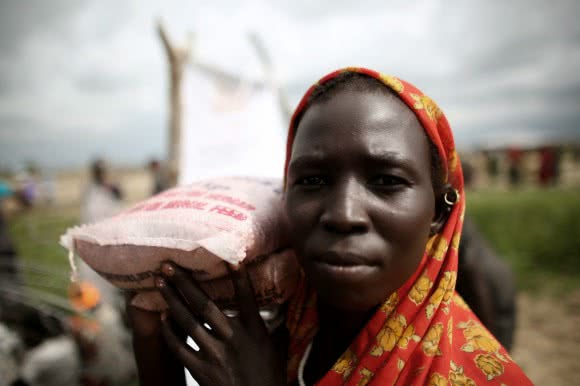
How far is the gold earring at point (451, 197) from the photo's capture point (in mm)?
987

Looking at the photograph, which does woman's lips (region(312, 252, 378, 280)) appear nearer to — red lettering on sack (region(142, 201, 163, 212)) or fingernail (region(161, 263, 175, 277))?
fingernail (region(161, 263, 175, 277))

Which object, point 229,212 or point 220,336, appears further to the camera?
point 229,212

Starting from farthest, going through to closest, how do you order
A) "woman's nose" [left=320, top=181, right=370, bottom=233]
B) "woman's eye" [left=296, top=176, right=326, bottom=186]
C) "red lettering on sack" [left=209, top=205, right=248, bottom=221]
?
"red lettering on sack" [left=209, top=205, right=248, bottom=221]
"woman's eye" [left=296, top=176, right=326, bottom=186]
"woman's nose" [left=320, top=181, right=370, bottom=233]

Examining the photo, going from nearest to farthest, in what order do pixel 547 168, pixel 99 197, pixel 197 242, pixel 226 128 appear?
pixel 197 242 < pixel 226 128 < pixel 99 197 < pixel 547 168

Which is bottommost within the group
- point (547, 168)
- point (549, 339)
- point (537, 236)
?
point (547, 168)

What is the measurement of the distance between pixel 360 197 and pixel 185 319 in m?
0.55

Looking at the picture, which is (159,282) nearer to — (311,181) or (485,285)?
(311,181)

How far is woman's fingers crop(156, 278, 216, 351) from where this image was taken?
91 cm

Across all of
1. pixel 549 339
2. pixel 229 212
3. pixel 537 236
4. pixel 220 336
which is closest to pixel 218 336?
pixel 220 336

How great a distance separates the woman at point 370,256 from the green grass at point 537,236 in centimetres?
573

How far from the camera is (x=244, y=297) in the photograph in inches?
37.2

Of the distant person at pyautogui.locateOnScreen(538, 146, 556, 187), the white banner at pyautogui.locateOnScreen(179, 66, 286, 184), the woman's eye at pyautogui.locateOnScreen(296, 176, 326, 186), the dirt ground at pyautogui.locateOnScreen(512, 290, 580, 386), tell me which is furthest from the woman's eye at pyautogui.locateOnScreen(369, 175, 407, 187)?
the distant person at pyautogui.locateOnScreen(538, 146, 556, 187)

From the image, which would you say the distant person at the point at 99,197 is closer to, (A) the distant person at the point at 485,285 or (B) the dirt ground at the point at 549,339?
(A) the distant person at the point at 485,285

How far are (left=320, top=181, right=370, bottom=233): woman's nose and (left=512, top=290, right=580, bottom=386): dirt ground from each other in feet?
12.1
